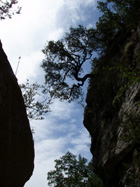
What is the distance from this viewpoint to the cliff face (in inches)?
476

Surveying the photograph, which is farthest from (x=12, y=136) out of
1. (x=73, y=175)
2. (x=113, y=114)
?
(x=73, y=175)

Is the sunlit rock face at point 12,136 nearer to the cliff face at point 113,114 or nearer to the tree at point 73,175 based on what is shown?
the cliff face at point 113,114

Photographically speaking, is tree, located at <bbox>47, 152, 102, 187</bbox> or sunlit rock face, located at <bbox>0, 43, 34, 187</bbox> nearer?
sunlit rock face, located at <bbox>0, 43, 34, 187</bbox>

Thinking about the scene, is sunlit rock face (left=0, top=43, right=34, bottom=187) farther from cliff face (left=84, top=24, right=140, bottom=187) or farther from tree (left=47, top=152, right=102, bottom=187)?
tree (left=47, top=152, right=102, bottom=187)

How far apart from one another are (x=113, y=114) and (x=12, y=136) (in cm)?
1135

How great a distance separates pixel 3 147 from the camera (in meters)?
6.66

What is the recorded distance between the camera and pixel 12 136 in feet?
23.8

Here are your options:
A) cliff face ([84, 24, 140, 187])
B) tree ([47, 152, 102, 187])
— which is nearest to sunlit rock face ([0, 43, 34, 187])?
cliff face ([84, 24, 140, 187])

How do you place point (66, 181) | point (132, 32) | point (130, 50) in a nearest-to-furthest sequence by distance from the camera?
1. point (130, 50)
2. point (132, 32)
3. point (66, 181)

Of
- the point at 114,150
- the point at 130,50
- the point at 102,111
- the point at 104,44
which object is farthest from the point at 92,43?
the point at 114,150

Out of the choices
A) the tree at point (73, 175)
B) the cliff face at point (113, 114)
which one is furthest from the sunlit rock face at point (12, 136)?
the tree at point (73, 175)

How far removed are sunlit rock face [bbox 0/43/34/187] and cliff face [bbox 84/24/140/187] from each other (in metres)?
5.89

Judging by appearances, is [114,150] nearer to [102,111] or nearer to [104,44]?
[102,111]

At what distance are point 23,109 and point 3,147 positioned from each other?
262 centimetres
